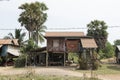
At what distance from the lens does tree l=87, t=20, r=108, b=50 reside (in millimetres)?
76156

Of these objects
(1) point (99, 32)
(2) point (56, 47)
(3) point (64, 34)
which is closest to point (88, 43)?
(2) point (56, 47)

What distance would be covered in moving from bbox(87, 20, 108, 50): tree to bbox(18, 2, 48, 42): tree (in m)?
16.6

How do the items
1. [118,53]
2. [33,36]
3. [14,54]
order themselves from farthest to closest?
[118,53], [33,36], [14,54]

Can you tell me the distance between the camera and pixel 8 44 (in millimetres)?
61594

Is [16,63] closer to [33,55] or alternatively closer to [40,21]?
[33,55]

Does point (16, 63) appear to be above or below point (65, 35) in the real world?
below

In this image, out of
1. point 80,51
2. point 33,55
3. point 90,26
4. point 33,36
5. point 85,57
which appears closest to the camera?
point 85,57

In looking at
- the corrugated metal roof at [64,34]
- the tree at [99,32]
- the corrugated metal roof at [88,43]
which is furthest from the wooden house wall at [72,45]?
the tree at [99,32]

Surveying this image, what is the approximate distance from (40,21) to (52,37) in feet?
36.1

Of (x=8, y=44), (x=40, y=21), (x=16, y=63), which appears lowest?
(x=16, y=63)

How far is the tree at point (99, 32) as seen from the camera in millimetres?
76156

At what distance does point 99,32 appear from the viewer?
7669 cm

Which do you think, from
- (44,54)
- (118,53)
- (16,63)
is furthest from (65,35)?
(118,53)

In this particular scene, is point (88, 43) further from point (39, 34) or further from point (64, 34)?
point (39, 34)
